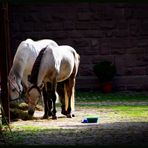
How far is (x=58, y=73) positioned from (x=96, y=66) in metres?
5.90

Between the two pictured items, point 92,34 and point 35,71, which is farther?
point 92,34

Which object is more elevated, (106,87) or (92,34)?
(92,34)

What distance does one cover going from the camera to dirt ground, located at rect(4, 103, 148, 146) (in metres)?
6.36

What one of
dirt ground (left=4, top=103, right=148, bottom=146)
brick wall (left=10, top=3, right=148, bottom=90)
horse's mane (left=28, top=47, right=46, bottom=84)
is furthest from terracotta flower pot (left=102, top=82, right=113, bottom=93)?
horse's mane (left=28, top=47, right=46, bottom=84)

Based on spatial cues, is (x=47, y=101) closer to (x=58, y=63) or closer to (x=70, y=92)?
(x=70, y=92)

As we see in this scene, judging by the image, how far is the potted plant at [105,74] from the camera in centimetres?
1622

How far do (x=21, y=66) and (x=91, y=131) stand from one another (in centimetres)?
344

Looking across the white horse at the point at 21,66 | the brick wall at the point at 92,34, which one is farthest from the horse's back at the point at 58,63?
the brick wall at the point at 92,34

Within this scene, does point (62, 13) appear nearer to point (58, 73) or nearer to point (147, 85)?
point (147, 85)

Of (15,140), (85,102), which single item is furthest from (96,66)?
(15,140)

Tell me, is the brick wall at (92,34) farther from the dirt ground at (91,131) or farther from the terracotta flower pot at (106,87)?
the dirt ground at (91,131)

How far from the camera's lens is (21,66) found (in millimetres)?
10891

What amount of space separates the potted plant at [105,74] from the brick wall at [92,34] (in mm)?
292

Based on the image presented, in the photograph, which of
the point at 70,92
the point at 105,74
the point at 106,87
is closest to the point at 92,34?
the point at 105,74
